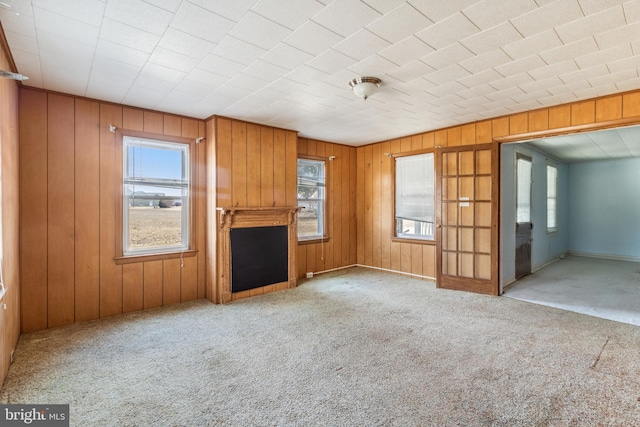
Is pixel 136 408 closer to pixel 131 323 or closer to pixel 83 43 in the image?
pixel 131 323

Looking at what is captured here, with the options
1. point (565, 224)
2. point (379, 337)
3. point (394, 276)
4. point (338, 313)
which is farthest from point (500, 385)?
point (565, 224)

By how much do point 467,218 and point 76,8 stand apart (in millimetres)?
4808

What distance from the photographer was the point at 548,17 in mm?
2016

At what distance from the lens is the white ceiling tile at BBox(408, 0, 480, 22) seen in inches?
73.2

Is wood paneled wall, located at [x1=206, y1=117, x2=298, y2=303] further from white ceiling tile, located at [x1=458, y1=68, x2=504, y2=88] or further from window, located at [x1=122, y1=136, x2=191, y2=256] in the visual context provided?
white ceiling tile, located at [x1=458, y1=68, x2=504, y2=88]

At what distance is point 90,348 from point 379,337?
2.67m

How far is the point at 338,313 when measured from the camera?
368 cm

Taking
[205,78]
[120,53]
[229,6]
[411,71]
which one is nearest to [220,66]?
[205,78]

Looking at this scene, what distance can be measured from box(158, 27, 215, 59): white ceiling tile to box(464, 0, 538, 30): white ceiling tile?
1.84m

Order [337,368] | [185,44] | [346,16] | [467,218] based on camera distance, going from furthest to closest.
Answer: [467,218] < [337,368] < [185,44] < [346,16]

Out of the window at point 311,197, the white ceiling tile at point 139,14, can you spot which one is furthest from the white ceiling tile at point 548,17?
the window at point 311,197

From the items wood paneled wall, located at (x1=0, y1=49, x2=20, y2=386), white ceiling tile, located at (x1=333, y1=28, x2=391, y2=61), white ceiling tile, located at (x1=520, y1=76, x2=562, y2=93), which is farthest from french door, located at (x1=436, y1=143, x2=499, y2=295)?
wood paneled wall, located at (x1=0, y1=49, x2=20, y2=386)

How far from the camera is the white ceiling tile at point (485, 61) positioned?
2514 mm

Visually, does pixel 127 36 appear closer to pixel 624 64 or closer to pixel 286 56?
pixel 286 56
